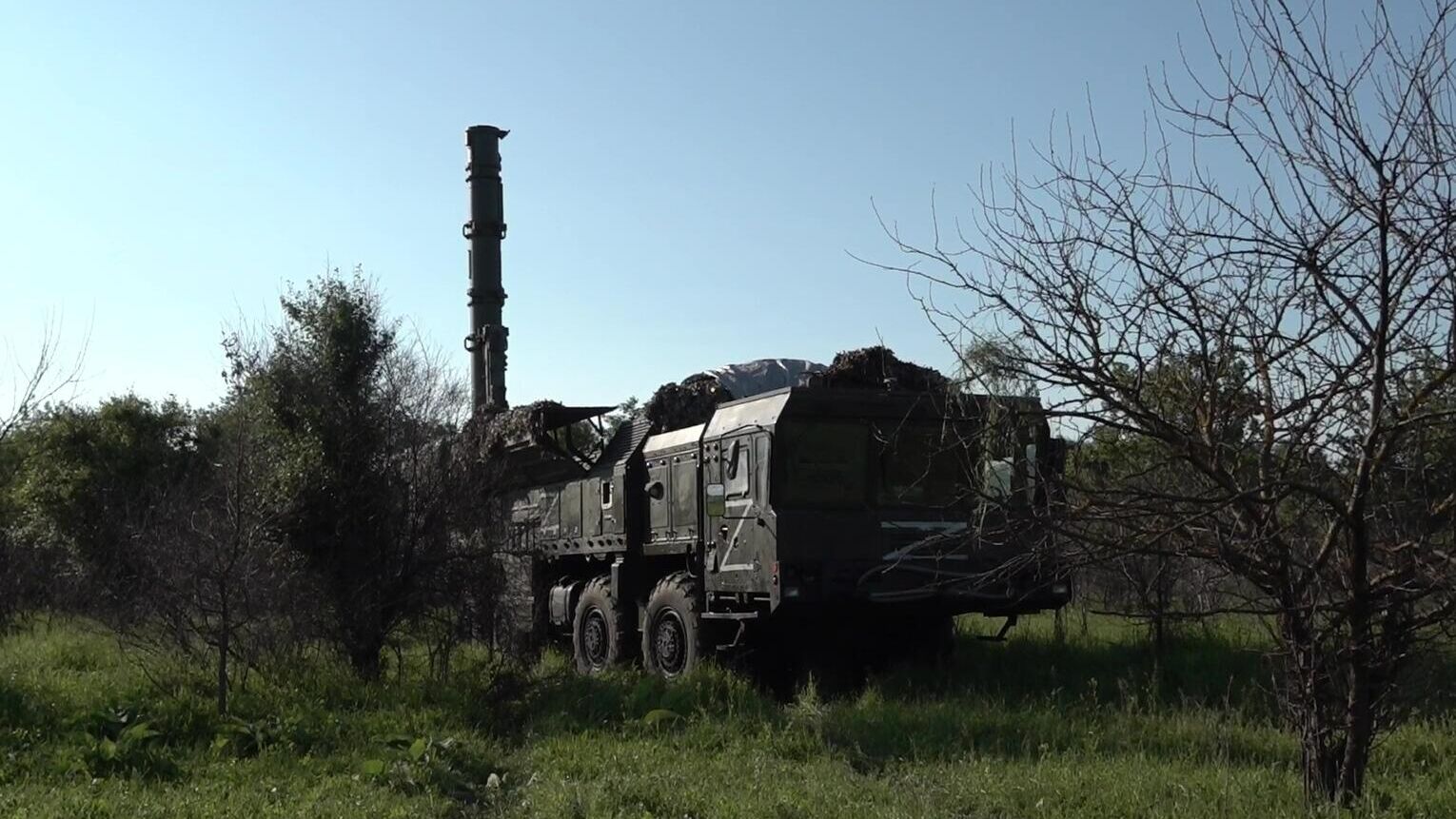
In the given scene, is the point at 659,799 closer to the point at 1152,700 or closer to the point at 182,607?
the point at 1152,700

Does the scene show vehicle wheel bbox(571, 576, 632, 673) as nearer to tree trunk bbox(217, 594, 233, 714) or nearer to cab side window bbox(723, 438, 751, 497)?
cab side window bbox(723, 438, 751, 497)

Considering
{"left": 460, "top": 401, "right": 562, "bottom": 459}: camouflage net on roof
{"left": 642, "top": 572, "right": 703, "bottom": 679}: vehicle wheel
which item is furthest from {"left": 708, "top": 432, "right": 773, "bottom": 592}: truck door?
{"left": 460, "top": 401, "right": 562, "bottom": 459}: camouflage net on roof

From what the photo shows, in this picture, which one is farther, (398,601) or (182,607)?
(398,601)

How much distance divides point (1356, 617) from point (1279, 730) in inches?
172

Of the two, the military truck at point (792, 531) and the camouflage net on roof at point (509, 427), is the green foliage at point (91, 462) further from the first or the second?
the military truck at point (792, 531)

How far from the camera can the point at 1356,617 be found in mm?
6664

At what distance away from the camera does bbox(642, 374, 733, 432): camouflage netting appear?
15.6 meters

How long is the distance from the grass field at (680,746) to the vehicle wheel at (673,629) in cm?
69

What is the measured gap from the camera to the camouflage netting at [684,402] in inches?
615

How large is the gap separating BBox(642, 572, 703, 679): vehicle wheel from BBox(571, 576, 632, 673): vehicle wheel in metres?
0.76

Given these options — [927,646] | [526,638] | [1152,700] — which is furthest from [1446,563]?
[526,638]

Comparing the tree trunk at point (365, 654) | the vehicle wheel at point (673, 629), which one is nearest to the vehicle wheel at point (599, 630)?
the vehicle wheel at point (673, 629)

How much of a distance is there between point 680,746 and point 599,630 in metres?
6.13

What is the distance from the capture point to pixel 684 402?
16.0m
